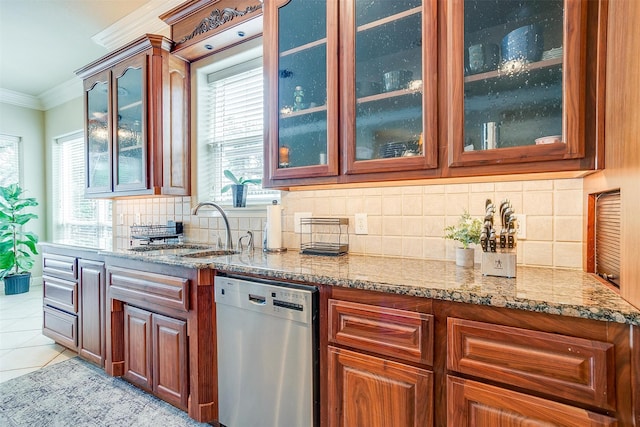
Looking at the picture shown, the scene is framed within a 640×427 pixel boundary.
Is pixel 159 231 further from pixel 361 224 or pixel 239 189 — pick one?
pixel 361 224

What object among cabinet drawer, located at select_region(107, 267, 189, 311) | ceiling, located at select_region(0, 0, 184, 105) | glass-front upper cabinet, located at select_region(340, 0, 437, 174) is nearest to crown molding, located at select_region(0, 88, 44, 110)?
ceiling, located at select_region(0, 0, 184, 105)

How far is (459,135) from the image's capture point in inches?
54.2

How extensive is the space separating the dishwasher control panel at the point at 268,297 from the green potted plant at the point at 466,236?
0.70 metres

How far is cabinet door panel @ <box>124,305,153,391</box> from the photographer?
2.07 metres

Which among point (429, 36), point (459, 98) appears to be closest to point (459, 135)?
point (459, 98)

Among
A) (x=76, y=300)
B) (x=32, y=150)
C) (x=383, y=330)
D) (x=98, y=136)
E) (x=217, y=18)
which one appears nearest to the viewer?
(x=383, y=330)

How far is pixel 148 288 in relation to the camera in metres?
2.02

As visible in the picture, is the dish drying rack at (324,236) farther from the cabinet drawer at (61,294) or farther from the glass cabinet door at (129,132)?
the cabinet drawer at (61,294)

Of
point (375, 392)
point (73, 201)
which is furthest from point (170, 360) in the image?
point (73, 201)

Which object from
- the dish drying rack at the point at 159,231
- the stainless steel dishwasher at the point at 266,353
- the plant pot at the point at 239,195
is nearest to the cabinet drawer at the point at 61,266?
the dish drying rack at the point at 159,231

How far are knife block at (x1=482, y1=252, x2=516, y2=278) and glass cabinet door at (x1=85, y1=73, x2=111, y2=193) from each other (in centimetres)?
304

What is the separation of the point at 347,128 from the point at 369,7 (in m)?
0.60

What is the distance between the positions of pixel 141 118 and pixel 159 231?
3.22ft

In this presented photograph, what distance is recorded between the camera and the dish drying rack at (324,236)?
1975 mm
